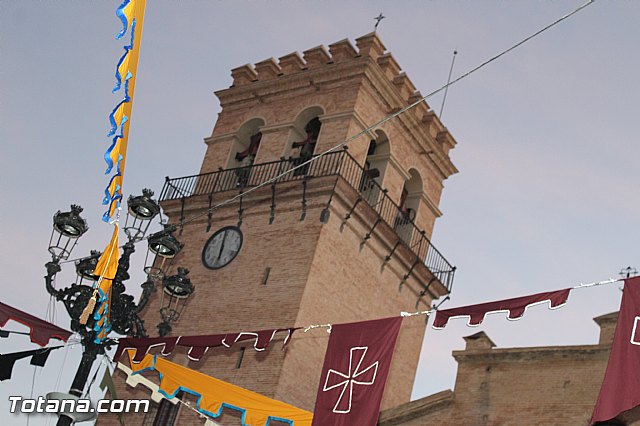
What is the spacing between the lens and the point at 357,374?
15.5 m

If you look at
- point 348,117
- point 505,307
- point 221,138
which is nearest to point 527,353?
point 505,307

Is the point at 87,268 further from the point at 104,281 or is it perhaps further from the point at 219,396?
the point at 219,396

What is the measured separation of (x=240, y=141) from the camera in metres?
28.0

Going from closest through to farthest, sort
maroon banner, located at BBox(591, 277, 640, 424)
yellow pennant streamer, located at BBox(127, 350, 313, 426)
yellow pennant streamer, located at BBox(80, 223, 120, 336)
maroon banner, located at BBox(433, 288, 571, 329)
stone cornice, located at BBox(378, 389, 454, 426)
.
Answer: maroon banner, located at BBox(591, 277, 640, 424)
maroon banner, located at BBox(433, 288, 571, 329)
yellow pennant streamer, located at BBox(80, 223, 120, 336)
yellow pennant streamer, located at BBox(127, 350, 313, 426)
stone cornice, located at BBox(378, 389, 454, 426)

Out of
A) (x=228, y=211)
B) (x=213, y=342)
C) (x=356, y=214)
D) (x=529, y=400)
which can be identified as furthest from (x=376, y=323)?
(x=228, y=211)

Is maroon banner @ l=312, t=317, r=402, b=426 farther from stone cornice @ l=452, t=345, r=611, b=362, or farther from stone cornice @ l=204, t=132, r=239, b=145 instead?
stone cornice @ l=204, t=132, r=239, b=145

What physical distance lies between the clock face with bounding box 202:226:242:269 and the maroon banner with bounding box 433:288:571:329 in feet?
35.9

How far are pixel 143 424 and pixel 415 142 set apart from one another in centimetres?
1050

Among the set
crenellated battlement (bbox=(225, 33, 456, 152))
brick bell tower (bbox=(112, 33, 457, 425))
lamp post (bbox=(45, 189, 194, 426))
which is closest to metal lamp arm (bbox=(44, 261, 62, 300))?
lamp post (bbox=(45, 189, 194, 426))

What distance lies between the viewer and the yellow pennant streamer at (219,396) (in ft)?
63.2

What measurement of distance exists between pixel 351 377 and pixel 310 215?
28.6 feet

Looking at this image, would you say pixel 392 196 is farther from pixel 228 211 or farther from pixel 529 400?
pixel 529 400

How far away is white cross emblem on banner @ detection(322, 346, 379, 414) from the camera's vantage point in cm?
1532

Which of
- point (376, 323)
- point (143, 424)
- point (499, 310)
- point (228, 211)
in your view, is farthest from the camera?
point (228, 211)
